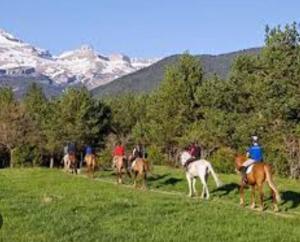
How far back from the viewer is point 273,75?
181ft

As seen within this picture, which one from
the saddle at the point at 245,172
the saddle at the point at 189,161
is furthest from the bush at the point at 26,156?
the saddle at the point at 245,172

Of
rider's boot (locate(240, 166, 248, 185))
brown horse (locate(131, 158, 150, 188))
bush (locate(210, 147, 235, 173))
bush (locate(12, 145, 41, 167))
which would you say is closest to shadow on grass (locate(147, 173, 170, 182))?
brown horse (locate(131, 158, 150, 188))

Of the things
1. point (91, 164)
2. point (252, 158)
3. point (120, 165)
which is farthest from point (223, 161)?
point (252, 158)

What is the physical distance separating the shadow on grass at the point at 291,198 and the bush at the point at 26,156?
70.7 m

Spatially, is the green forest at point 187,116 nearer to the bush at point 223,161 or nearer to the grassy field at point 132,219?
the bush at point 223,161

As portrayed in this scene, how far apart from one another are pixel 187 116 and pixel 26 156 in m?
31.0

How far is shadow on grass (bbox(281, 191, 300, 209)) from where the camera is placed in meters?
27.5

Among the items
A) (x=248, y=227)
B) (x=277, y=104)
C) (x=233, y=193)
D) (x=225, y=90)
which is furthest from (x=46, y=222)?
(x=225, y=90)

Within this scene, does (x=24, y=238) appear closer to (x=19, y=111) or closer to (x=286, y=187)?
(x=286, y=187)

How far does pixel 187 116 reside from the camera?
79.1 m

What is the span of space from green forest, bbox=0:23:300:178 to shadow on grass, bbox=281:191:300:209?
23107mm

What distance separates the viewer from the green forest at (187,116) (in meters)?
55.5

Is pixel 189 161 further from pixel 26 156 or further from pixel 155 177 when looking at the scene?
pixel 26 156

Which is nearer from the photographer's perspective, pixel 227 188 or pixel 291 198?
pixel 291 198
